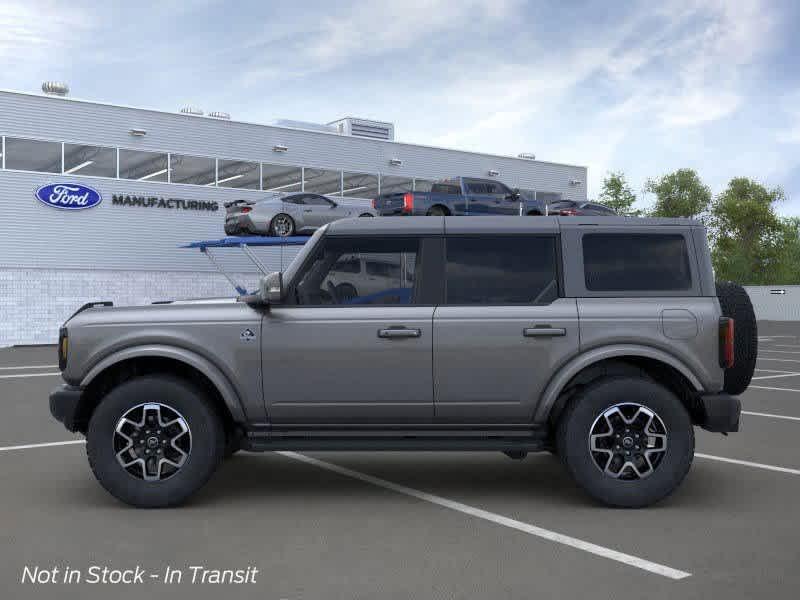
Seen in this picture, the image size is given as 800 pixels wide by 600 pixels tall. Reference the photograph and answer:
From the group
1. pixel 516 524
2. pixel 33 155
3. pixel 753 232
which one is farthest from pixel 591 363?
pixel 753 232

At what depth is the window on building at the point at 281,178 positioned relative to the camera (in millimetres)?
35844

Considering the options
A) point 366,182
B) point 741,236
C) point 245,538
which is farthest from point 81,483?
point 741,236

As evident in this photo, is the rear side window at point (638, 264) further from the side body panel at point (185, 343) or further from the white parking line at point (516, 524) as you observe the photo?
the side body panel at point (185, 343)

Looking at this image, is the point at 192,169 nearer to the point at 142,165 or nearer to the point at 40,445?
the point at 142,165

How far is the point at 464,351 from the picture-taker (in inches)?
236

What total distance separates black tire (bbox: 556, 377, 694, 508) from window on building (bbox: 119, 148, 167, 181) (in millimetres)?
29485

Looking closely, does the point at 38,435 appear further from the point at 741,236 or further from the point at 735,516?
the point at 741,236

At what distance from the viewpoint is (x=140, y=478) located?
19.6ft

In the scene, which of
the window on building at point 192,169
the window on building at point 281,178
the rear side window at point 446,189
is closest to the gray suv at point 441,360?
the rear side window at point 446,189

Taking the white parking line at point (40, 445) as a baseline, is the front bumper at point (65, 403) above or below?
above

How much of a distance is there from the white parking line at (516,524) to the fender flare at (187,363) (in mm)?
1353

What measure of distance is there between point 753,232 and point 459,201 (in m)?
61.0

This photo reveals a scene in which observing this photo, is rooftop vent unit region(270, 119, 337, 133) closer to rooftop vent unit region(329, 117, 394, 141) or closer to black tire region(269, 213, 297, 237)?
rooftop vent unit region(329, 117, 394, 141)

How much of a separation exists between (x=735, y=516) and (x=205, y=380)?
3.66 m
